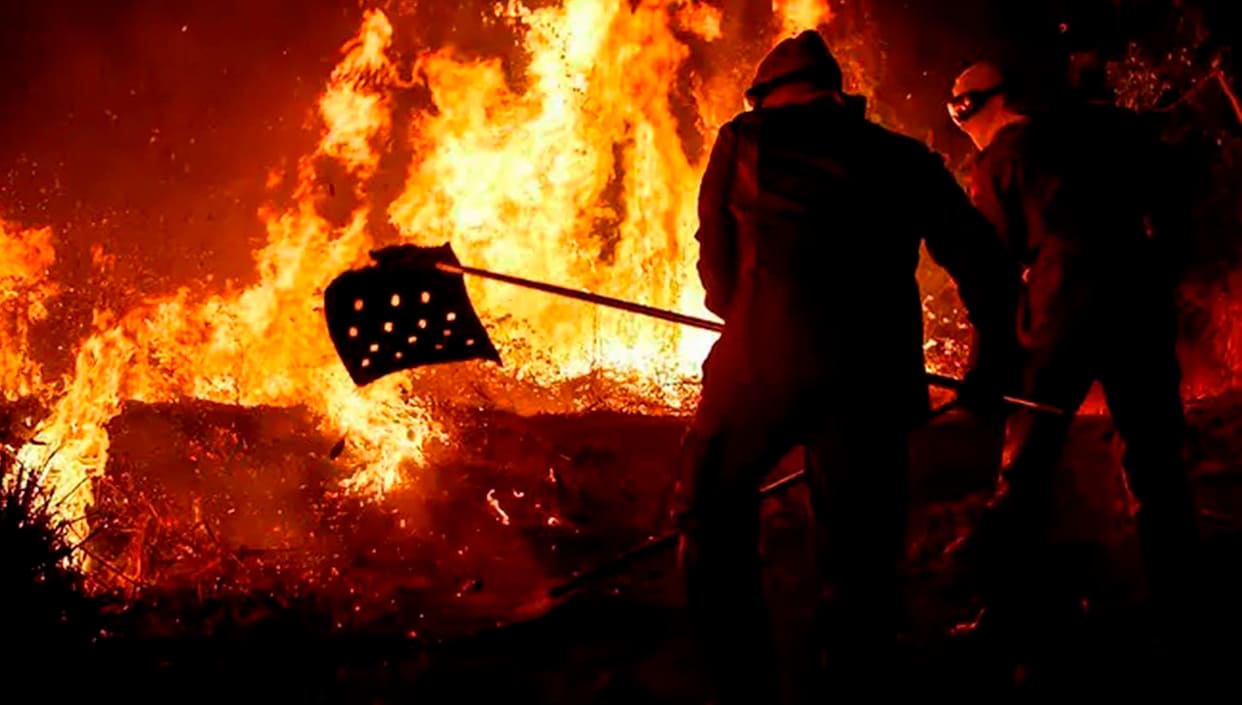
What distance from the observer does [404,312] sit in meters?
4.09

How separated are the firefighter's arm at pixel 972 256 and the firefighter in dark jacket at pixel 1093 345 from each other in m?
0.48

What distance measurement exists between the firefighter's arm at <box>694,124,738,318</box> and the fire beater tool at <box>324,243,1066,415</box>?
0.74 meters

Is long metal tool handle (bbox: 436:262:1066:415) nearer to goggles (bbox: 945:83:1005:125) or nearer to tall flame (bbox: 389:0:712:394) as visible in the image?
goggles (bbox: 945:83:1005:125)

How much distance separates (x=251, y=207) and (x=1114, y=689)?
12488mm

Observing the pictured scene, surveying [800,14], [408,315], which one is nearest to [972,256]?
[408,315]

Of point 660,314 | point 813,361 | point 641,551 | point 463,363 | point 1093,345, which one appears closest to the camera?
point 813,361

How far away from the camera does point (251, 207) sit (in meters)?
13.5

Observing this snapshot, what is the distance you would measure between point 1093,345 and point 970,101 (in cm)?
121

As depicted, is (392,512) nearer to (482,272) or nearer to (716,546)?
(482,272)

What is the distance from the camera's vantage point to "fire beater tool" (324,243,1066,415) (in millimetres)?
4000

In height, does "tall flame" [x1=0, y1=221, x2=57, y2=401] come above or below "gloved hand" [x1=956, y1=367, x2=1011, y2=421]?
above

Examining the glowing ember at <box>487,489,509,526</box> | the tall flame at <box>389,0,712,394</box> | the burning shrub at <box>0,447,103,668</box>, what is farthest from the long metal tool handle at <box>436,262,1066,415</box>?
the tall flame at <box>389,0,712,394</box>

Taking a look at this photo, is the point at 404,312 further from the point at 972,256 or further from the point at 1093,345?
the point at 1093,345

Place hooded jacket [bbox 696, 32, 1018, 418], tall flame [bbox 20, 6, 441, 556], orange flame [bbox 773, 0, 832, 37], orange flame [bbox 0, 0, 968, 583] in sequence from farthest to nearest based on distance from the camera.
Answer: orange flame [bbox 773, 0, 832, 37] → orange flame [bbox 0, 0, 968, 583] → tall flame [bbox 20, 6, 441, 556] → hooded jacket [bbox 696, 32, 1018, 418]
